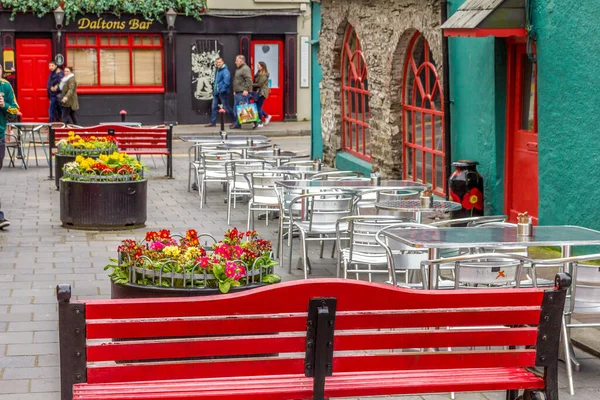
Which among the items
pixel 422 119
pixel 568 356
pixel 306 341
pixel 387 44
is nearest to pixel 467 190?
pixel 422 119

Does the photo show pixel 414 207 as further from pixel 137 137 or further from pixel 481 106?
pixel 137 137

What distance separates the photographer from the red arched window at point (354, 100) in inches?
713

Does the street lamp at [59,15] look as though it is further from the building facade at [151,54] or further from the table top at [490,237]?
the table top at [490,237]

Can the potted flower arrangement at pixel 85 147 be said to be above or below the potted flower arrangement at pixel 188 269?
above

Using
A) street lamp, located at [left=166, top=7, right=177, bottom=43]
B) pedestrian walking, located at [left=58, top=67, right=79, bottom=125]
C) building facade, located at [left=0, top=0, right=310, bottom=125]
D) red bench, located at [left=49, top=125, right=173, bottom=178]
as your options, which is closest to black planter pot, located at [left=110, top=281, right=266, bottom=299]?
red bench, located at [left=49, top=125, right=173, bottom=178]

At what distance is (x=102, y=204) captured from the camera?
12.8 m

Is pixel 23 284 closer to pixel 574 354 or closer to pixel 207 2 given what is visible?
pixel 574 354

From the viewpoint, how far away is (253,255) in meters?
6.26

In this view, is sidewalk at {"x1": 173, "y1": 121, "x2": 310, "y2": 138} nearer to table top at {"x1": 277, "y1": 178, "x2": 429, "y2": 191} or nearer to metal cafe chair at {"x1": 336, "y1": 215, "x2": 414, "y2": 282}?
table top at {"x1": 277, "y1": 178, "x2": 429, "y2": 191}

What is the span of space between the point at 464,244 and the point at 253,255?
1675mm

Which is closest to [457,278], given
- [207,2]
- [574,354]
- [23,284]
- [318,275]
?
[574,354]

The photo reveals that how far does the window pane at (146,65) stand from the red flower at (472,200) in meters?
19.4

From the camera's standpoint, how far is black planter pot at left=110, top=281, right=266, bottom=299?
6.10 m

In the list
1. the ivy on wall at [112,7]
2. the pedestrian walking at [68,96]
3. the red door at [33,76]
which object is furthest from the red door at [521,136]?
Result: the red door at [33,76]
